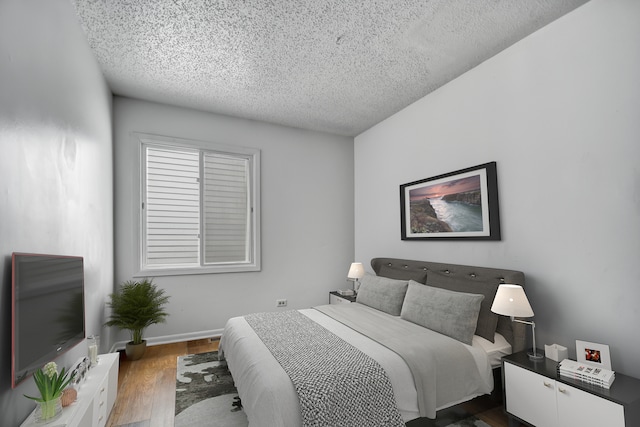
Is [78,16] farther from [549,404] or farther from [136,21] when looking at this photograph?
[549,404]

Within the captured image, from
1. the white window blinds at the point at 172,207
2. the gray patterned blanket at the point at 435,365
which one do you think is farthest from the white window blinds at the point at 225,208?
the gray patterned blanket at the point at 435,365

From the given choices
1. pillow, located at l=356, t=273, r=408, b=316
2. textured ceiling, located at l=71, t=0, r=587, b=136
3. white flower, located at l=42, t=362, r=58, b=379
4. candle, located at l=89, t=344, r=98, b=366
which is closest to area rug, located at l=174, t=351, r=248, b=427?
candle, located at l=89, t=344, r=98, b=366

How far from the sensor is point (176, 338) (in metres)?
3.80

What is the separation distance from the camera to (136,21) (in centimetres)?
238

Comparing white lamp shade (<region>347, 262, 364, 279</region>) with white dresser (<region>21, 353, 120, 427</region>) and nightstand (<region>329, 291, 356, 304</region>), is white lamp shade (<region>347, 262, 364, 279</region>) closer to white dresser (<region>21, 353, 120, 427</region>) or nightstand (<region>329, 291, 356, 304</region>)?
nightstand (<region>329, 291, 356, 304</region>)

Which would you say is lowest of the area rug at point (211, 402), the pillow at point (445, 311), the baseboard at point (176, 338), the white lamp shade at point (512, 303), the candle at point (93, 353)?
the area rug at point (211, 402)

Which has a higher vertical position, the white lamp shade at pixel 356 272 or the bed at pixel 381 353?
the white lamp shade at pixel 356 272

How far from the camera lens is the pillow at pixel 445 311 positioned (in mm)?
2361

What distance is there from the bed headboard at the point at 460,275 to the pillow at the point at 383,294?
30 cm

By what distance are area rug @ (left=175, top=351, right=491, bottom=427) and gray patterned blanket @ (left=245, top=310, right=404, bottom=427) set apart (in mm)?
480

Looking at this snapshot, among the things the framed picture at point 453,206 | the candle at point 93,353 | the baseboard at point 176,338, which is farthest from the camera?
the baseboard at point 176,338

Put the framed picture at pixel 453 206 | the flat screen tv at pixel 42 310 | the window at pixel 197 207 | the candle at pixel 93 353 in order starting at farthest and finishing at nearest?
the window at pixel 197 207 → the framed picture at pixel 453 206 → the candle at pixel 93 353 → the flat screen tv at pixel 42 310

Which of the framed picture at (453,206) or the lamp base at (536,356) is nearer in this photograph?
the lamp base at (536,356)

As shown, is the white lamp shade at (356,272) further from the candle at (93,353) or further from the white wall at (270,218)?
the candle at (93,353)
